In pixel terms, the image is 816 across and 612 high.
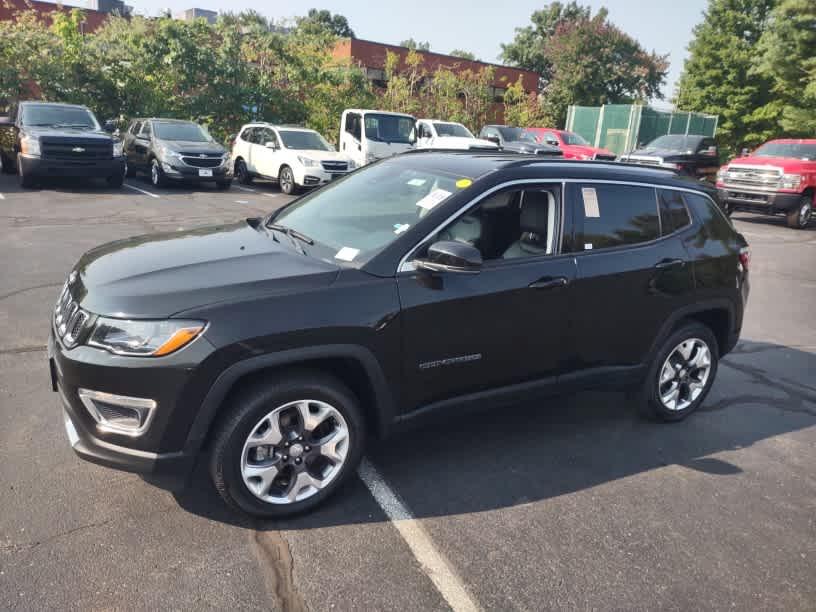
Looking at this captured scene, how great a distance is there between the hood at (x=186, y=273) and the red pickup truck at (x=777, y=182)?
47.2 ft

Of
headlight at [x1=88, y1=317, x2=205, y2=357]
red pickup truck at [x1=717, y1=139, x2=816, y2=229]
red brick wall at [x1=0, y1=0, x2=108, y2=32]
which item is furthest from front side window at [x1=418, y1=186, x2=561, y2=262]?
red brick wall at [x1=0, y1=0, x2=108, y2=32]

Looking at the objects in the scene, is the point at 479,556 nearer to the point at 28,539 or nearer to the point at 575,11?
the point at 28,539

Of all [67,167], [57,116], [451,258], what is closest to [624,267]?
[451,258]

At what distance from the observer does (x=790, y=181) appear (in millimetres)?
14641

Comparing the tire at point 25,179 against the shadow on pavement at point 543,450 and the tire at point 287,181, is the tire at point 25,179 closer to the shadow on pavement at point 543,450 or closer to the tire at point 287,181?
the tire at point 287,181

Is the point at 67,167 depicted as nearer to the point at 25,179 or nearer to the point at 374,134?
the point at 25,179

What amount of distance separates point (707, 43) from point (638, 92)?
12.0 m

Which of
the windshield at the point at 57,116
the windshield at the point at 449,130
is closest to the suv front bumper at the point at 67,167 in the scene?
the windshield at the point at 57,116

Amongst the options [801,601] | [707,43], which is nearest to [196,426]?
[801,601]

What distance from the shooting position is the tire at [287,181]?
1551 centimetres

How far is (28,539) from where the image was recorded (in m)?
2.89

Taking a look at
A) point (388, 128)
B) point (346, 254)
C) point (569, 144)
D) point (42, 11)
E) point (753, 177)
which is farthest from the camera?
point (42, 11)

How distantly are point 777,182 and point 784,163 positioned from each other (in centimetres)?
52

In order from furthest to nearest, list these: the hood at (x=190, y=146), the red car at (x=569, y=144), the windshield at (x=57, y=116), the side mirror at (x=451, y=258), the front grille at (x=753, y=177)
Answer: the red car at (x=569, y=144) < the hood at (x=190, y=146) < the front grille at (x=753, y=177) < the windshield at (x=57, y=116) < the side mirror at (x=451, y=258)
